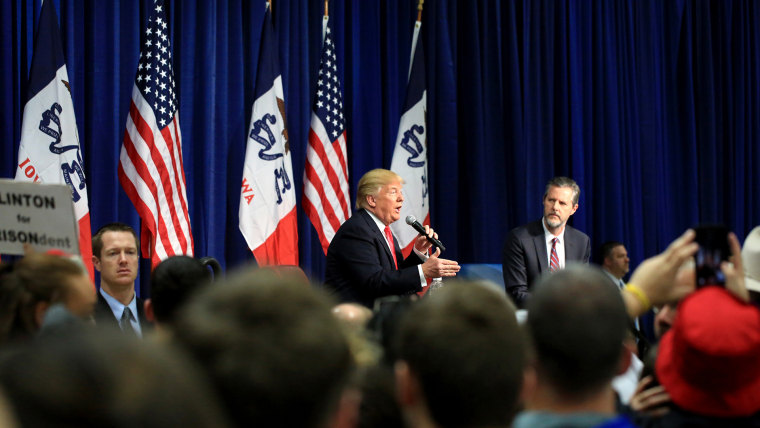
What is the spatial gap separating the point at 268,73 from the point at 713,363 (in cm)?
464

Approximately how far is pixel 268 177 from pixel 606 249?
119 inches

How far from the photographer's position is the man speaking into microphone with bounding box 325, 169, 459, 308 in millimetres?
4215

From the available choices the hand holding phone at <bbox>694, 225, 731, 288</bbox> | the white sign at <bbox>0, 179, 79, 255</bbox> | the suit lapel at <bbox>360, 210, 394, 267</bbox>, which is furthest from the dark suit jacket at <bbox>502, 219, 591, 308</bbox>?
the hand holding phone at <bbox>694, 225, 731, 288</bbox>

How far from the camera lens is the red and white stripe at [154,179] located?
5176 millimetres

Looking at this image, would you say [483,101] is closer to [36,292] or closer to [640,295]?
[640,295]

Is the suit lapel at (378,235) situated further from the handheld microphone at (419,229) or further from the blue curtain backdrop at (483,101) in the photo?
the blue curtain backdrop at (483,101)

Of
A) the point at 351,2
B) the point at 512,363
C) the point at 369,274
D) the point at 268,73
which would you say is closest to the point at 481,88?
the point at 351,2

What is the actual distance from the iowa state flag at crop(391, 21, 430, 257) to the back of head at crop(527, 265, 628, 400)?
15.4 feet

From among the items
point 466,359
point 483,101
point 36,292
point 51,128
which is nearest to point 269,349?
point 466,359

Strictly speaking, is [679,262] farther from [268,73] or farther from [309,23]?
[309,23]

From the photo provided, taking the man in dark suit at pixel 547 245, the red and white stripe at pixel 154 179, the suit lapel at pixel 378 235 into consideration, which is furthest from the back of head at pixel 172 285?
the man in dark suit at pixel 547 245

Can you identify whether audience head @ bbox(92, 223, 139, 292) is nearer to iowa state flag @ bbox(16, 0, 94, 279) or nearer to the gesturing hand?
iowa state flag @ bbox(16, 0, 94, 279)

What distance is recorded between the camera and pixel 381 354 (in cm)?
151

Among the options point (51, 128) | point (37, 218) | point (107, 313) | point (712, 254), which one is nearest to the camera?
point (712, 254)
